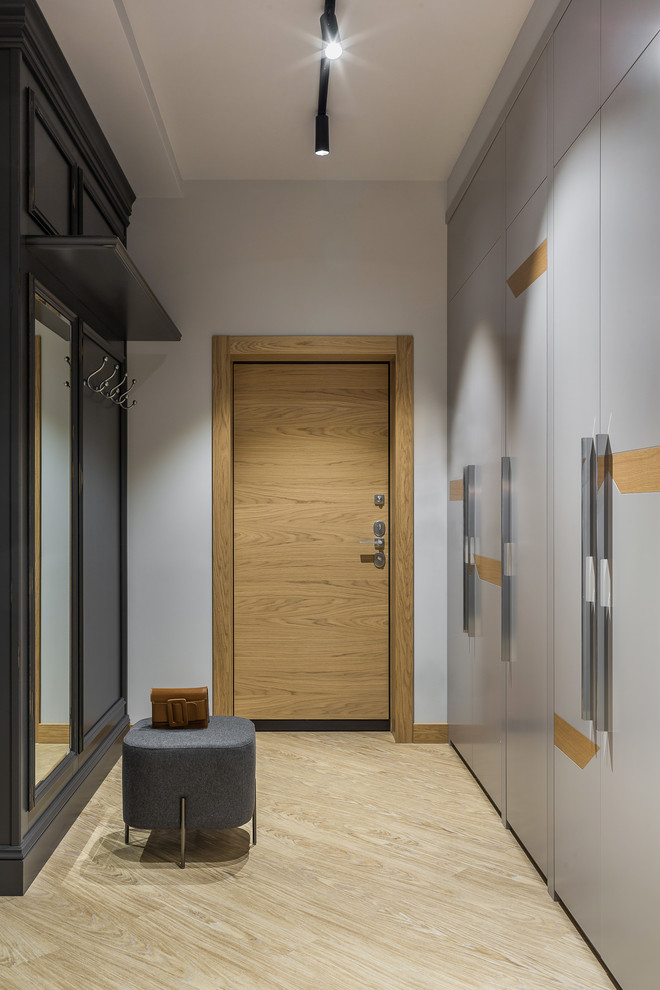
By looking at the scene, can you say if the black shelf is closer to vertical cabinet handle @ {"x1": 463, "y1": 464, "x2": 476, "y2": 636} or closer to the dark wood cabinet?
the dark wood cabinet

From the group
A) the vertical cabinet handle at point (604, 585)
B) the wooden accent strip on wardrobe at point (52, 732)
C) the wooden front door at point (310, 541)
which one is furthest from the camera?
the wooden front door at point (310, 541)

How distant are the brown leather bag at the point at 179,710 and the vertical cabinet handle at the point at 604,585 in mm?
1415

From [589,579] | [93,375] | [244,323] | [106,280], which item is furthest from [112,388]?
[589,579]

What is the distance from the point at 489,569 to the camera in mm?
3084

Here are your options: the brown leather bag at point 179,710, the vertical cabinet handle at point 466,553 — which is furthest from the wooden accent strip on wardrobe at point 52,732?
the vertical cabinet handle at point 466,553

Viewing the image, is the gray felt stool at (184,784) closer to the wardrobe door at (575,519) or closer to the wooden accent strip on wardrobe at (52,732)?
the wooden accent strip on wardrobe at (52,732)

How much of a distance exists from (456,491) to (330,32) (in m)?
2.04

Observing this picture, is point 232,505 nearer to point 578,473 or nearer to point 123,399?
point 123,399

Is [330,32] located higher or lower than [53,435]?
higher

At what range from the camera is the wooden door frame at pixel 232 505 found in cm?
391

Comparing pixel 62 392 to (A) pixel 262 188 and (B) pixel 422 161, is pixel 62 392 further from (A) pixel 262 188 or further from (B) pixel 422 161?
(B) pixel 422 161

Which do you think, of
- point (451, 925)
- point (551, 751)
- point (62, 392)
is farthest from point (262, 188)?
point (451, 925)

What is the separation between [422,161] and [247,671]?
276cm

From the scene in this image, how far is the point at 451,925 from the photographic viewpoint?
2.15m
